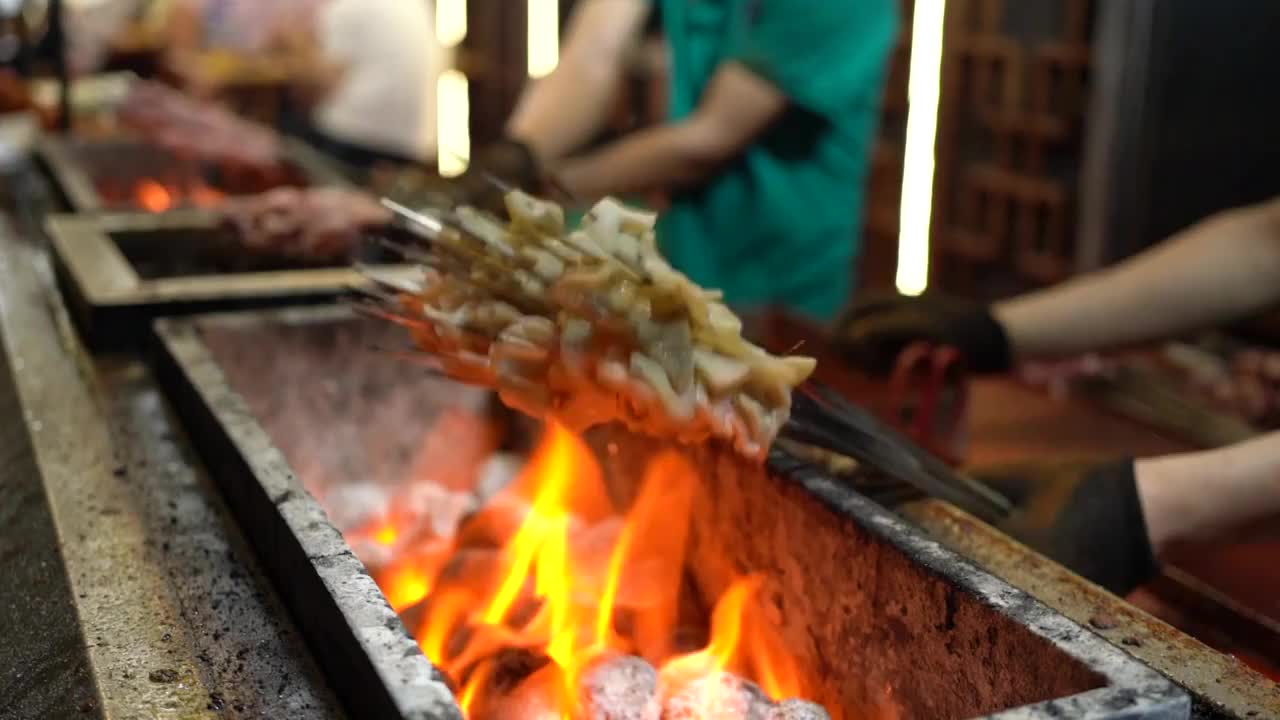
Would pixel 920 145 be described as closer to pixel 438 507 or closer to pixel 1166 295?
pixel 1166 295

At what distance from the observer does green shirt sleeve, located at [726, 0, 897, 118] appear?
3404 millimetres

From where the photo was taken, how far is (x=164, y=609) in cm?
155

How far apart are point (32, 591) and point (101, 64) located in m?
6.14

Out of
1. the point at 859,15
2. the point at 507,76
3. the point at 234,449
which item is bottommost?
the point at 507,76

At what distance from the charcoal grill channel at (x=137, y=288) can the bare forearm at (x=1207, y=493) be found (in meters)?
→ 1.35

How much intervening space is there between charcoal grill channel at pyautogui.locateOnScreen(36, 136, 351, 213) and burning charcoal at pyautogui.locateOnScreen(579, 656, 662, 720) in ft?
8.53

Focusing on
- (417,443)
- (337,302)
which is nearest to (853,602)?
(417,443)

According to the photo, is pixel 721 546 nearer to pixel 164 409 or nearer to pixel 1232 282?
pixel 164 409

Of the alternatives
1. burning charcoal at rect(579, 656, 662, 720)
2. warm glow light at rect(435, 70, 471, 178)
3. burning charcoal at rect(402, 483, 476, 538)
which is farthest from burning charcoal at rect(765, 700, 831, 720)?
warm glow light at rect(435, 70, 471, 178)

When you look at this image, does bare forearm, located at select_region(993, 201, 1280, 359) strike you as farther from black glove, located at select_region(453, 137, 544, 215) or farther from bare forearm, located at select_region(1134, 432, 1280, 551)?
black glove, located at select_region(453, 137, 544, 215)

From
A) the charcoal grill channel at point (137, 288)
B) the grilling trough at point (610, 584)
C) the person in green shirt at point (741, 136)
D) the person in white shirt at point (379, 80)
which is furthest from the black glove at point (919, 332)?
the person in white shirt at point (379, 80)

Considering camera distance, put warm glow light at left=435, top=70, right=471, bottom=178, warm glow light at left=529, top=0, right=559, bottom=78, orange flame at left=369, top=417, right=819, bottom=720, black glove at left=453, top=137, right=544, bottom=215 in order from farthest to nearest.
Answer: warm glow light at left=435, top=70, right=471, bottom=178
warm glow light at left=529, top=0, right=559, bottom=78
black glove at left=453, top=137, right=544, bottom=215
orange flame at left=369, top=417, right=819, bottom=720

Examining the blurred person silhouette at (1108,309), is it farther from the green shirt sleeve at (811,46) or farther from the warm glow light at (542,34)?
the warm glow light at (542,34)

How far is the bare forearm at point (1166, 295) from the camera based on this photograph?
8.14ft
